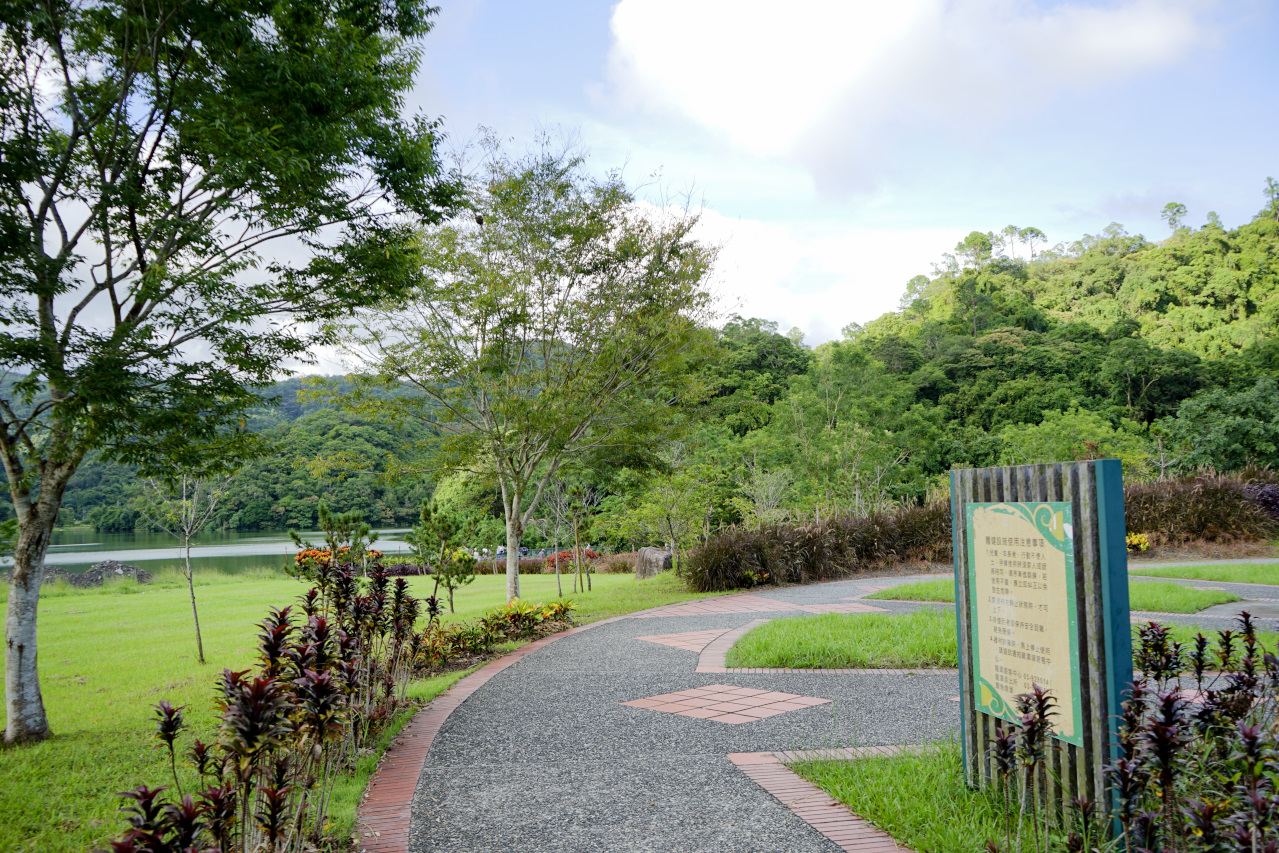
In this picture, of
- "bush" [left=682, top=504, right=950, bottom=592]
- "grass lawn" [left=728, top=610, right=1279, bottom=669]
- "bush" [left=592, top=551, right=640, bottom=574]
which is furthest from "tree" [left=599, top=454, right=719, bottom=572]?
"bush" [left=592, top=551, right=640, bottom=574]

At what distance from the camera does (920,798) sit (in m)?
3.17

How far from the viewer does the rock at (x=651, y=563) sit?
52.2 feet

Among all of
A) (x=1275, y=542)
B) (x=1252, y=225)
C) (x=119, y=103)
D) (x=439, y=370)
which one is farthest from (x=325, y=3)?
(x=1252, y=225)

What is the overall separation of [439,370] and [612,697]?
6.40 meters

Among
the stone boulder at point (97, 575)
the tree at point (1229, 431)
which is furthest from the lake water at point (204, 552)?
the tree at point (1229, 431)

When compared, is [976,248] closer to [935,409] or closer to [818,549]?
[935,409]

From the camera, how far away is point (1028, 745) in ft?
8.54

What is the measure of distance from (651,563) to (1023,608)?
526 inches

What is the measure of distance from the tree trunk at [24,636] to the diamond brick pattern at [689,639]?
5.12 meters

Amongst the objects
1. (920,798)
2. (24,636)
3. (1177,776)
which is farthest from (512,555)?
(1177,776)

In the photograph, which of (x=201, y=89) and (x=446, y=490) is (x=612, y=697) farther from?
(x=446, y=490)

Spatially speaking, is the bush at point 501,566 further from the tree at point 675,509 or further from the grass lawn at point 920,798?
the grass lawn at point 920,798

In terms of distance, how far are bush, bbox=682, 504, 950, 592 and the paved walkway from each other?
5.17m

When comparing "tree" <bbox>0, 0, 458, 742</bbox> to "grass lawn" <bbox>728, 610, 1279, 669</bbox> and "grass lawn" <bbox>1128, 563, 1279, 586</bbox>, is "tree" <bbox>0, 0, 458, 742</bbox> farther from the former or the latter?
Result: "grass lawn" <bbox>1128, 563, 1279, 586</bbox>
